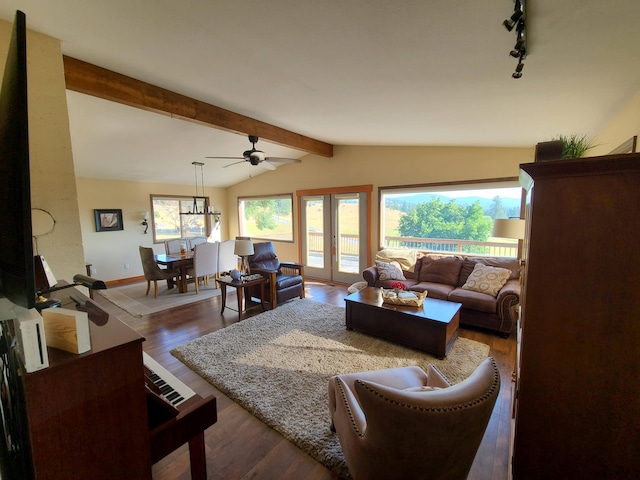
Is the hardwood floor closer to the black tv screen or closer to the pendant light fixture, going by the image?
the black tv screen

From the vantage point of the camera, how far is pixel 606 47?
140 centimetres

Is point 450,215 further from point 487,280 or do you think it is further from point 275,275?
point 275,275

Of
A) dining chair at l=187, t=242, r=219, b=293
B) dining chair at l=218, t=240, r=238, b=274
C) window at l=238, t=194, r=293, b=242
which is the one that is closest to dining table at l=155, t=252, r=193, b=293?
dining chair at l=187, t=242, r=219, b=293

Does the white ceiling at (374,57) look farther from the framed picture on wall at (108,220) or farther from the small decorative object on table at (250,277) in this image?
the framed picture on wall at (108,220)

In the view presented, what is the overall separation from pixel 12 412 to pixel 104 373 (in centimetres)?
30

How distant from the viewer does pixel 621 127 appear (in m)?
2.10

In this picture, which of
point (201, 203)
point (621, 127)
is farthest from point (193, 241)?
point (621, 127)

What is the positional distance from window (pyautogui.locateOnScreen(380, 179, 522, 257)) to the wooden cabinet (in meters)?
3.51

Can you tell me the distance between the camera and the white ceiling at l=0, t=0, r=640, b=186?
4.44ft

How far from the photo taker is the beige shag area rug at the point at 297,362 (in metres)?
1.94

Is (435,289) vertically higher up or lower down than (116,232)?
lower down

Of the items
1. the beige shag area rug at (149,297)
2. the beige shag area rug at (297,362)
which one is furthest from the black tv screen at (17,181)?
the beige shag area rug at (149,297)

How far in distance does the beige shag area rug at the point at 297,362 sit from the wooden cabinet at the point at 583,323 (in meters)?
1.15

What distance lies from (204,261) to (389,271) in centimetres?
354
